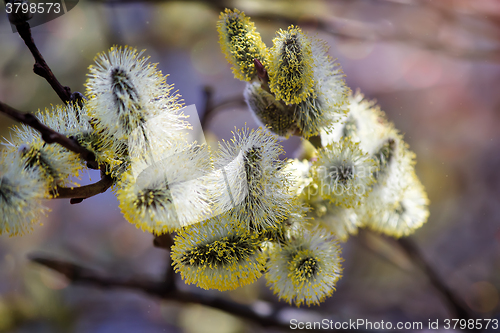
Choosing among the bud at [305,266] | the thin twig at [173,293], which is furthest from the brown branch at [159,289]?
the bud at [305,266]

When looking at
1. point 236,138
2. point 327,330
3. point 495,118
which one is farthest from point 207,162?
point 495,118

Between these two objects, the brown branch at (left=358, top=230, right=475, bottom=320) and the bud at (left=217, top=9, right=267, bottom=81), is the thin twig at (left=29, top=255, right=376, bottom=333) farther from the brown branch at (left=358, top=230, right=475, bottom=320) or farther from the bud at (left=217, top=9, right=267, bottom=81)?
the bud at (left=217, top=9, right=267, bottom=81)

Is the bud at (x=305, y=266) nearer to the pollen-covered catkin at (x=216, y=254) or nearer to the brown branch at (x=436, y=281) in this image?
the pollen-covered catkin at (x=216, y=254)

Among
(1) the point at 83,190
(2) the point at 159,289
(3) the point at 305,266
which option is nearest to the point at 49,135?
(1) the point at 83,190

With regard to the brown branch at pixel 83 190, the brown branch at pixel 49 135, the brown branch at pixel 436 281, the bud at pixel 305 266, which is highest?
the brown branch at pixel 49 135

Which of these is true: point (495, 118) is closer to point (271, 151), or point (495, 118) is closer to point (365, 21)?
point (365, 21)
